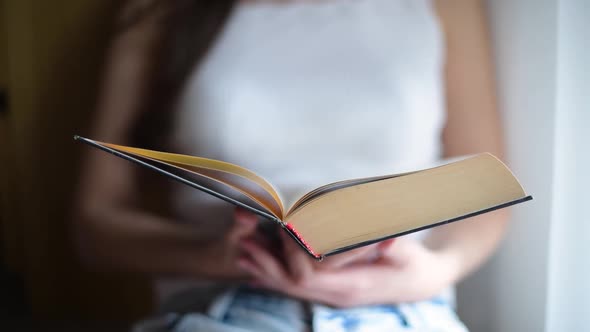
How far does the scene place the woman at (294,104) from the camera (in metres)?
0.83

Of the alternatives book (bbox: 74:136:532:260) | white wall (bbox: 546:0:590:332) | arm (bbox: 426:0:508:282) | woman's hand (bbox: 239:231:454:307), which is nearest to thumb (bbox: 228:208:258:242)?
woman's hand (bbox: 239:231:454:307)

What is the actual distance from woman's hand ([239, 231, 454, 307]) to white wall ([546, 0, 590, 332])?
0.20 m

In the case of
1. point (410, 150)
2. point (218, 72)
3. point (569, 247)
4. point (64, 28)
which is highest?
point (64, 28)

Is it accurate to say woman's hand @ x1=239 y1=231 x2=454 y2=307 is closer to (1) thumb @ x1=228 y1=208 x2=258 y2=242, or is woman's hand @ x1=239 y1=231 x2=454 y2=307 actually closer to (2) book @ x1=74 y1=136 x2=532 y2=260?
(1) thumb @ x1=228 y1=208 x2=258 y2=242

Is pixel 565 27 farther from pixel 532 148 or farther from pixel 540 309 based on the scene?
pixel 540 309

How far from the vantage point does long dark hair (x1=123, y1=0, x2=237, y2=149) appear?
91 cm

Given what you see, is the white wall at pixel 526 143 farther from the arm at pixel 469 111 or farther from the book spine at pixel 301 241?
the book spine at pixel 301 241

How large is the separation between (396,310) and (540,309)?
0.32 m

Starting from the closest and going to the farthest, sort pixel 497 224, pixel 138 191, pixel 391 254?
pixel 391 254 < pixel 497 224 < pixel 138 191

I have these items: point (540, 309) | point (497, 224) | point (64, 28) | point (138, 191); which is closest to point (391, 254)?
point (497, 224)

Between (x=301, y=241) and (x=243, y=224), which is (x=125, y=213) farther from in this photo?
(x=301, y=241)

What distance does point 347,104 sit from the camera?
0.85 m

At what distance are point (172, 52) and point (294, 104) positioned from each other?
0.26 meters

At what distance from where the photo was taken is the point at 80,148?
4.00 feet
